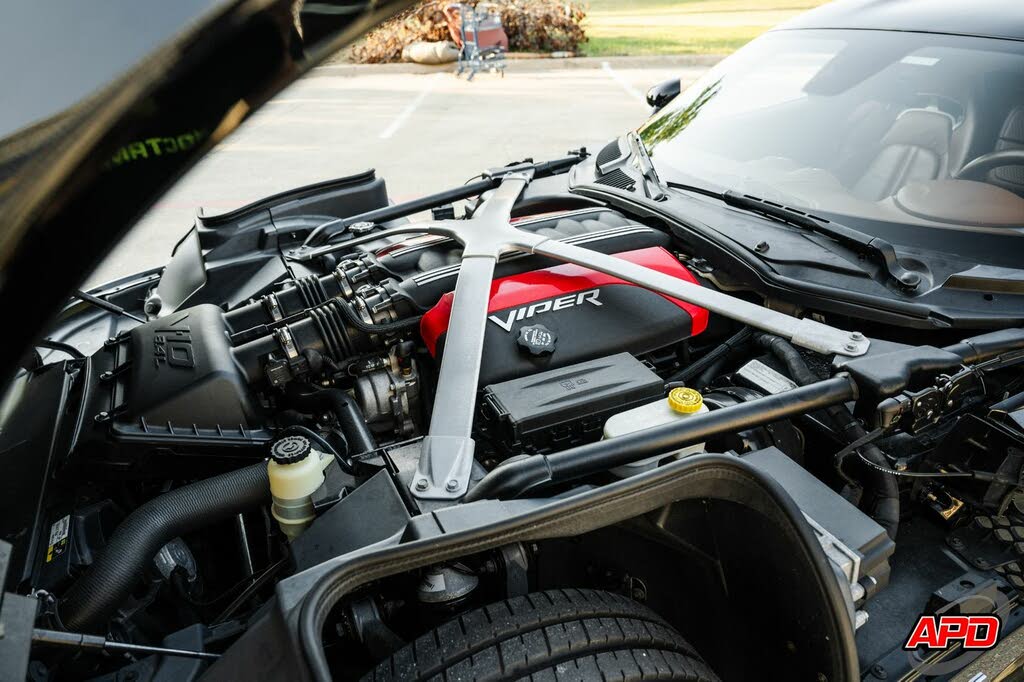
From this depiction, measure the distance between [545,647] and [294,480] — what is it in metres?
0.70

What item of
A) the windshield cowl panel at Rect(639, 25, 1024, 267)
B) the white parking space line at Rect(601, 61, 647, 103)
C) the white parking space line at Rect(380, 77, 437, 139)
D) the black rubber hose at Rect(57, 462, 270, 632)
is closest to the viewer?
the black rubber hose at Rect(57, 462, 270, 632)

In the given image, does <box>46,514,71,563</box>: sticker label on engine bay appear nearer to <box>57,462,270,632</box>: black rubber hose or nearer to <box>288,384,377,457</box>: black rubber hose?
<box>57,462,270,632</box>: black rubber hose

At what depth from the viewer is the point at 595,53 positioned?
1425cm

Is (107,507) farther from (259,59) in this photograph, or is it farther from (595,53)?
(595,53)

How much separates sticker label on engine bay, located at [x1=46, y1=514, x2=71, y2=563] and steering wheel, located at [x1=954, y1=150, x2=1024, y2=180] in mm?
2580

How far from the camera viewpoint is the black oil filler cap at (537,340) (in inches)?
73.0

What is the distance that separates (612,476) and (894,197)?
1.34 meters

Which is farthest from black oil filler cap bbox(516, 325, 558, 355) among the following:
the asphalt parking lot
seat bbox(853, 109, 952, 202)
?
the asphalt parking lot

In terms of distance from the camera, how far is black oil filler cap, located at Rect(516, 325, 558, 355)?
185 centimetres

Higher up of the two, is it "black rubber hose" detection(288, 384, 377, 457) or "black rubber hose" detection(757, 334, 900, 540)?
"black rubber hose" detection(288, 384, 377, 457)

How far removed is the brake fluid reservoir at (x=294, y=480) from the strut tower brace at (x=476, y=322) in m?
0.25

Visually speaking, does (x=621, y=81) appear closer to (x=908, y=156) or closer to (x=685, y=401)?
(x=908, y=156)

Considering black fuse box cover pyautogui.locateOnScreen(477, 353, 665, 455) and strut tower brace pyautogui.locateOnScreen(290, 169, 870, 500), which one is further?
black fuse box cover pyautogui.locateOnScreen(477, 353, 665, 455)

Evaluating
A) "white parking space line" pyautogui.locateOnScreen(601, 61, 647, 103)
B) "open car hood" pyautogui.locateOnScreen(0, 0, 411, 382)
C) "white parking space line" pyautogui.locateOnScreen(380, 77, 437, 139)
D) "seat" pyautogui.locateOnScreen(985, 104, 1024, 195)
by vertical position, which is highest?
"open car hood" pyautogui.locateOnScreen(0, 0, 411, 382)
